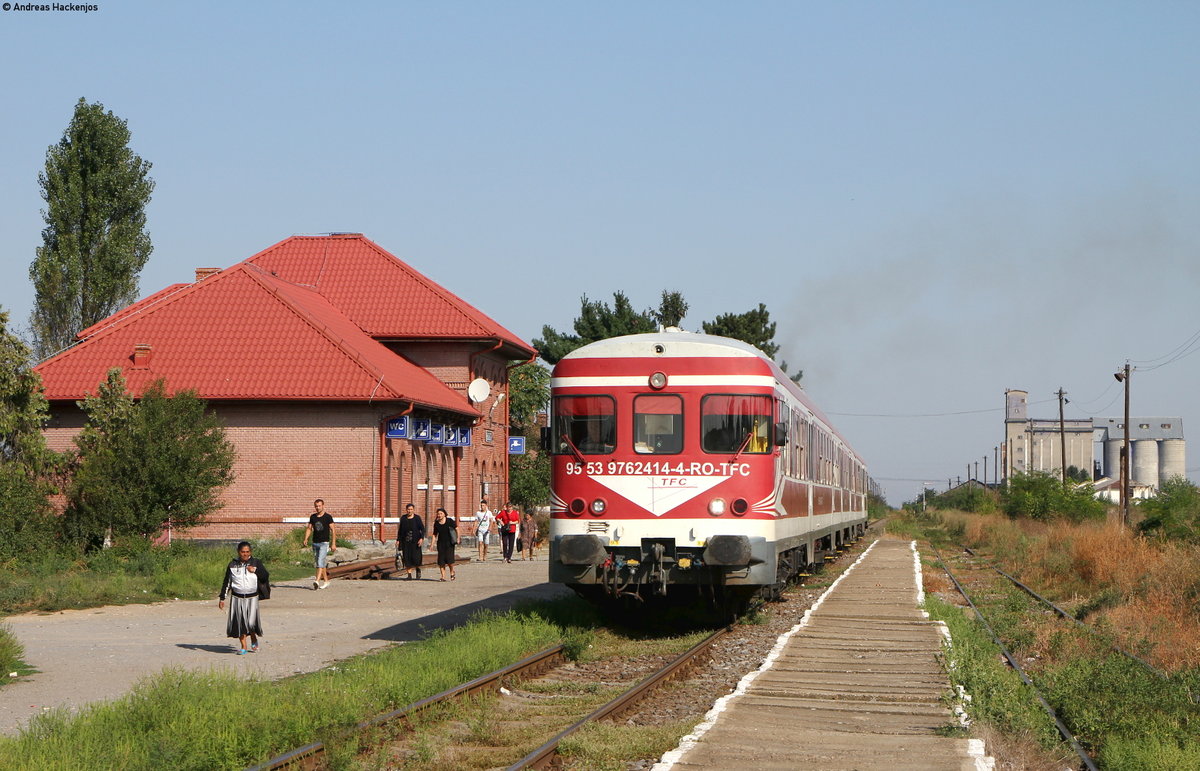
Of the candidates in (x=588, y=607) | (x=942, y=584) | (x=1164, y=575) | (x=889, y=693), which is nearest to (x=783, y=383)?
(x=588, y=607)

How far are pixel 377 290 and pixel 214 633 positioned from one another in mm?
29189

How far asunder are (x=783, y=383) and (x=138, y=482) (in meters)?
15.5

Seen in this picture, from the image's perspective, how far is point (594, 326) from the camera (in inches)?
2862

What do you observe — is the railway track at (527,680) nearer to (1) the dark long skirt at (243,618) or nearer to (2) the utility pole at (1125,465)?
(1) the dark long skirt at (243,618)

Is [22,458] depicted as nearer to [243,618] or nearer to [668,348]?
[243,618]

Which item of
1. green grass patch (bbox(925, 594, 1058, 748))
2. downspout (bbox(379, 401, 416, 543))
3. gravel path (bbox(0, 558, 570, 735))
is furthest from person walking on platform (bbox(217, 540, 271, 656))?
downspout (bbox(379, 401, 416, 543))

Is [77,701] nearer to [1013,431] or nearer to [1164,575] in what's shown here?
[1164,575]

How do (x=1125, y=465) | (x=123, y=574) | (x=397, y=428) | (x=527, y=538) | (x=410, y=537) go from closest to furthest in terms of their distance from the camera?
(x=123, y=574)
(x=410, y=537)
(x=397, y=428)
(x=527, y=538)
(x=1125, y=465)

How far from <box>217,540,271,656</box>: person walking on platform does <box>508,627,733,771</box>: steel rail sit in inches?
182

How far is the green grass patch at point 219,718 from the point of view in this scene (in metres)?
7.53

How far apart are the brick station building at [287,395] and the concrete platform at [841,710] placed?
1926cm

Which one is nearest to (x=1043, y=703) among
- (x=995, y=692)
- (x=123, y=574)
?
(x=995, y=692)

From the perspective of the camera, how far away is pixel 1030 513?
58.0m

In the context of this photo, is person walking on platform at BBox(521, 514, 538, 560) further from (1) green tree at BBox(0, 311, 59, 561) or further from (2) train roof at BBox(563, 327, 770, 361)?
(2) train roof at BBox(563, 327, 770, 361)
